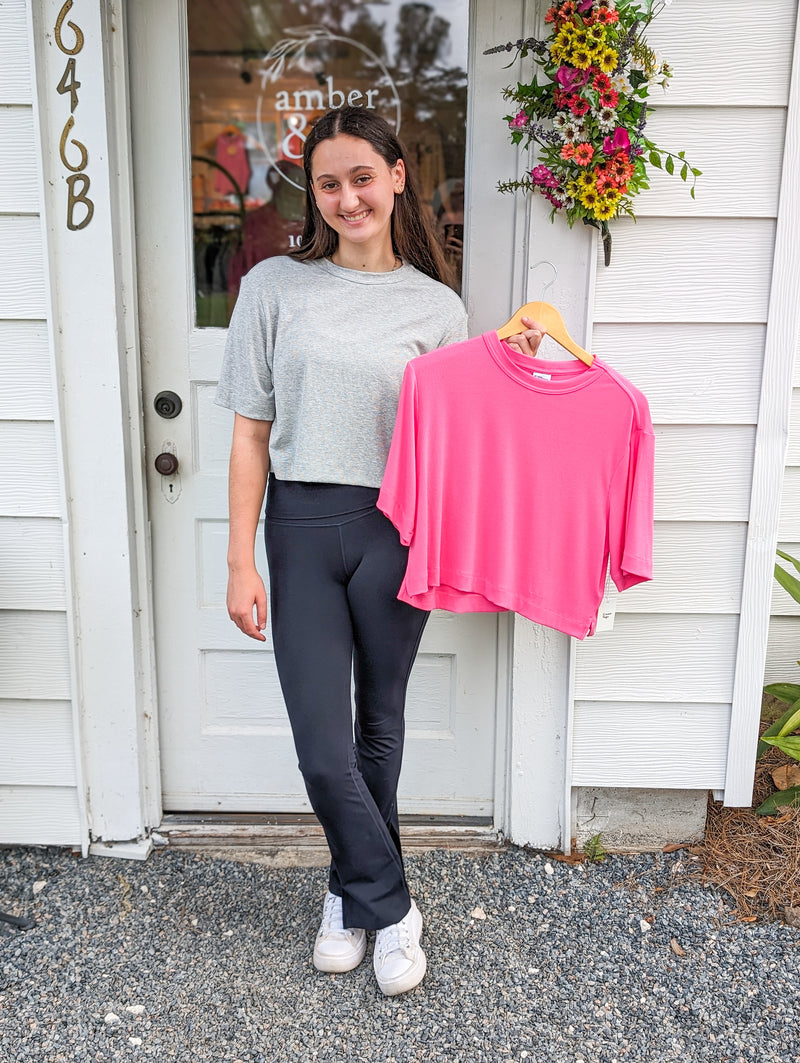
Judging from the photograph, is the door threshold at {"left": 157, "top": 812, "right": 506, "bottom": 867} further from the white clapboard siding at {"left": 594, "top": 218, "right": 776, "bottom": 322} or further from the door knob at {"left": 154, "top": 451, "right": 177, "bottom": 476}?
the white clapboard siding at {"left": 594, "top": 218, "right": 776, "bottom": 322}

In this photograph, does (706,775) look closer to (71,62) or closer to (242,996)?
(242,996)

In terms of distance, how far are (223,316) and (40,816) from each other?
4.61 ft

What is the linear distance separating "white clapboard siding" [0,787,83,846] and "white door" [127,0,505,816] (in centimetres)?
26

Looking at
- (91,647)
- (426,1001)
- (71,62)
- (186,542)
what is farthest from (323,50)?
(426,1001)

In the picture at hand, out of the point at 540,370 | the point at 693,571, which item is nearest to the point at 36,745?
the point at 540,370

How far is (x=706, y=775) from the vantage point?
2.26 meters

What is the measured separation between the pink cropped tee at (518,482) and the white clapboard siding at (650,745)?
51cm

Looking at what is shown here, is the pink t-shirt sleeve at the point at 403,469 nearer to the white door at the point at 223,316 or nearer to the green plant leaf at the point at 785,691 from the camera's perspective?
the white door at the point at 223,316

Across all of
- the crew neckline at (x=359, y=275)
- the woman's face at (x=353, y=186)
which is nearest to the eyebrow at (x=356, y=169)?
the woman's face at (x=353, y=186)

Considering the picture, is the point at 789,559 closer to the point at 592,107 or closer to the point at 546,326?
the point at 546,326

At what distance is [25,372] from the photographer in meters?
2.05

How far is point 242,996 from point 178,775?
2.34 ft

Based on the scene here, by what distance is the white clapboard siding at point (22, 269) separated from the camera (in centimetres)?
199

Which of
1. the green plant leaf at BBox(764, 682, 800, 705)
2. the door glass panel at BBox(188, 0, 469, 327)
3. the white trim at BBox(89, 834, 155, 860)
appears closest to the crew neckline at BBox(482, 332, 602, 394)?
the door glass panel at BBox(188, 0, 469, 327)
